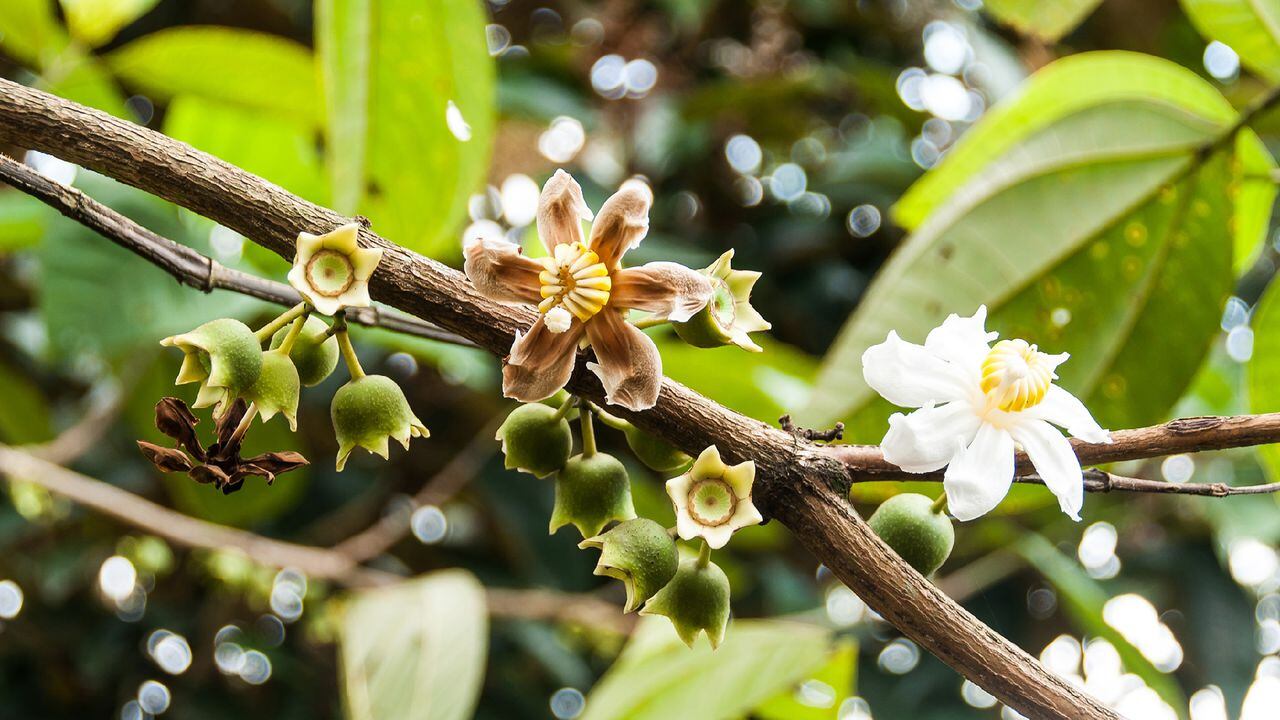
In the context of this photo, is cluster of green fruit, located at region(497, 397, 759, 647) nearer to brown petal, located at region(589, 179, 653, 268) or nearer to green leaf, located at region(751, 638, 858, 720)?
brown petal, located at region(589, 179, 653, 268)

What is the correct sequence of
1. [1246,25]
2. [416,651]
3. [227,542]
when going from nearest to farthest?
[1246,25], [416,651], [227,542]

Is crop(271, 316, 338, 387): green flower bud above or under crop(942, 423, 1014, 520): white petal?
under

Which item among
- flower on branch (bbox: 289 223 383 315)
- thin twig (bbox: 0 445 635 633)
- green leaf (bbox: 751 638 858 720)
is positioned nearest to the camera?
flower on branch (bbox: 289 223 383 315)

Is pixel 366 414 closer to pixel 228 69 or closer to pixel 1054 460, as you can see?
pixel 1054 460

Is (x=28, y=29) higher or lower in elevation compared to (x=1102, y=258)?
lower

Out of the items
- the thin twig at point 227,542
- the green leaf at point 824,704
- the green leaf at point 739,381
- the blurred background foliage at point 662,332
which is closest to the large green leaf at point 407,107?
the blurred background foliage at point 662,332

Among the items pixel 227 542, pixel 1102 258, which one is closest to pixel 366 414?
pixel 1102 258

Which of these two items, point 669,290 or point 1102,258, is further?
point 1102,258

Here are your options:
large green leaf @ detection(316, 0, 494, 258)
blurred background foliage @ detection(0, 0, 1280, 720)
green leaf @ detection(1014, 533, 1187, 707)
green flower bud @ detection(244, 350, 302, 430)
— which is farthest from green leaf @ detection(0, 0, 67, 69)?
green leaf @ detection(1014, 533, 1187, 707)
